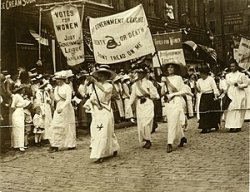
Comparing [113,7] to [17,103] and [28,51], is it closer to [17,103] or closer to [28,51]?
[28,51]

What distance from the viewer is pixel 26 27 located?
813 centimetres

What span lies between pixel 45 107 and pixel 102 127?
220 cm

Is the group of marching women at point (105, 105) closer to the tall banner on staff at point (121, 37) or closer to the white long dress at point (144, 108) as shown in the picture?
the white long dress at point (144, 108)

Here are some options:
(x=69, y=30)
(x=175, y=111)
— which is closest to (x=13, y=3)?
(x=69, y=30)

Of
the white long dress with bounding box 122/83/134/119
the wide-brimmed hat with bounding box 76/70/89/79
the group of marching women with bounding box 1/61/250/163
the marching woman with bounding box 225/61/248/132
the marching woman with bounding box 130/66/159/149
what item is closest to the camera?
the group of marching women with bounding box 1/61/250/163

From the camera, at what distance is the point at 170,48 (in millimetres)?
7906

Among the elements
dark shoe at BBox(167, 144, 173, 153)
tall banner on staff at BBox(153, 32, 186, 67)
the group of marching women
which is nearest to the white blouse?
the group of marching women

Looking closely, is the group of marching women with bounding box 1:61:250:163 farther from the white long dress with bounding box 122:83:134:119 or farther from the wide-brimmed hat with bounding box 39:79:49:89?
the white long dress with bounding box 122:83:134:119

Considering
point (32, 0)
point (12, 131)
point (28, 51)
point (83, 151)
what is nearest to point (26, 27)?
point (28, 51)

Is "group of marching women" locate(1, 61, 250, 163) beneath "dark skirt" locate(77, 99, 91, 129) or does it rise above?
above

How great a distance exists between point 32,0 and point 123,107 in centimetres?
459

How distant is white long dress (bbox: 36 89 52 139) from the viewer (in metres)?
7.90

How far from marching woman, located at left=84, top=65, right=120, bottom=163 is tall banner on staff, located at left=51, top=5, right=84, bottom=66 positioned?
440 mm

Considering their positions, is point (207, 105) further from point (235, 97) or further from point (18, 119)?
point (18, 119)
